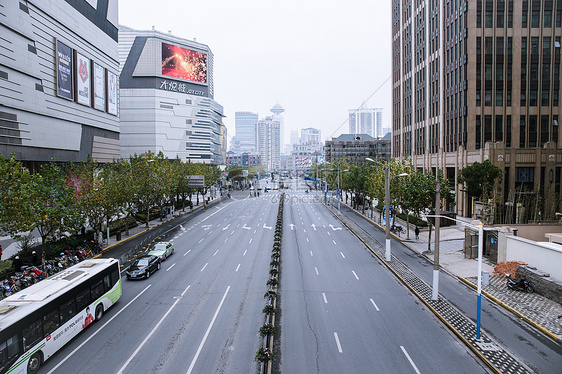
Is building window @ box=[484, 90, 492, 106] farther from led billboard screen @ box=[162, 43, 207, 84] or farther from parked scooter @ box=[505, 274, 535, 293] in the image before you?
led billboard screen @ box=[162, 43, 207, 84]

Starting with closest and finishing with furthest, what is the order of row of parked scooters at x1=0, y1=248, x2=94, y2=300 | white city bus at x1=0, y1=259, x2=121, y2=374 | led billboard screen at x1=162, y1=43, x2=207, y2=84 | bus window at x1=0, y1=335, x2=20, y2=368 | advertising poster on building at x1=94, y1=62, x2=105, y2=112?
bus window at x1=0, y1=335, x2=20, y2=368 → white city bus at x1=0, y1=259, x2=121, y2=374 → row of parked scooters at x1=0, y1=248, x2=94, y2=300 → advertising poster on building at x1=94, y1=62, x2=105, y2=112 → led billboard screen at x1=162, y1=43, x2=207, y2=84

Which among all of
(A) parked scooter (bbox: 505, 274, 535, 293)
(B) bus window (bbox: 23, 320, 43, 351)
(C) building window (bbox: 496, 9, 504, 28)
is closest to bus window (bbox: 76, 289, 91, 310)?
(B) bus window (bbox: 23, 320, 43, 351)

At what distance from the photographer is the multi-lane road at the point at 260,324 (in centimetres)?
1440

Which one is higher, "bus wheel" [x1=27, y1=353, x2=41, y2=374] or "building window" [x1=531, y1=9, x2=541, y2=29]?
"building window" [x1=531, y1=9, x2=541, y2=29]

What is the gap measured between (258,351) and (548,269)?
20.8 metres

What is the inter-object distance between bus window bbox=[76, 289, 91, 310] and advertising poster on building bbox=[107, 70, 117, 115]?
191ft

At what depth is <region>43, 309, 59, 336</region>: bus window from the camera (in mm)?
14545

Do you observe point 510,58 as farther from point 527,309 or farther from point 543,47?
point 527,309

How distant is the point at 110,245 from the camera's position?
3784 centimetres

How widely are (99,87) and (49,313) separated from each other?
59.5m

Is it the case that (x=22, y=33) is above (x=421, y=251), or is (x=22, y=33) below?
above

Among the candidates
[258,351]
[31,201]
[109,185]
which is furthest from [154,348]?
[109,185]

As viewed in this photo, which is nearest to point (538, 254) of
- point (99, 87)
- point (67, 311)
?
point (67, 311)

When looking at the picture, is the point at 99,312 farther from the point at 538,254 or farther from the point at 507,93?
the point at 507,93
